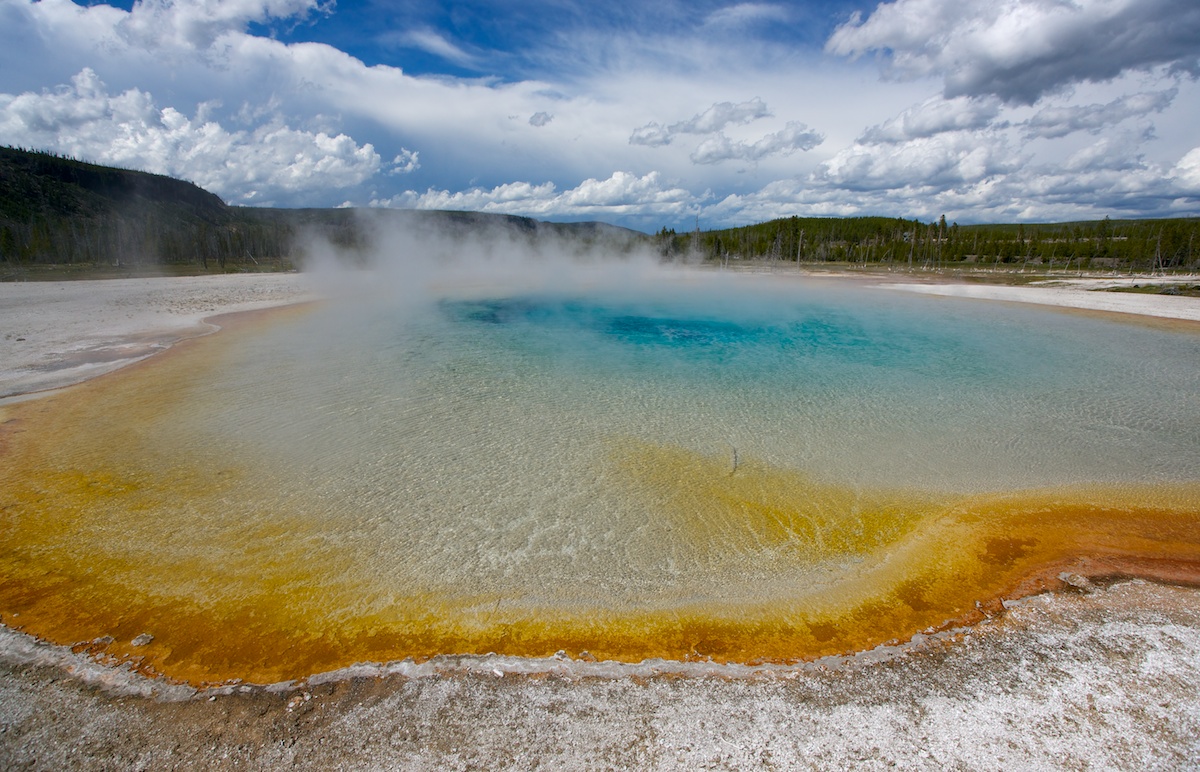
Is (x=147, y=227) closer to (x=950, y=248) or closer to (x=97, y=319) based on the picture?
(x=97, y=319)

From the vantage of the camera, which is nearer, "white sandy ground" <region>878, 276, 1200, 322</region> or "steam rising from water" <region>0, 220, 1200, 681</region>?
"steam rising from water" <region>0, 220, 1200, 681</region>

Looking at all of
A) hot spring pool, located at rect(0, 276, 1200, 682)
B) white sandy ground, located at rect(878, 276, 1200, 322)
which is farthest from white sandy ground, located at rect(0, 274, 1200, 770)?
white sandy ground, located at rect(878, 276, 1200, 322)

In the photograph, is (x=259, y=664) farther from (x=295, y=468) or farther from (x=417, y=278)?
(x=417, y=278)

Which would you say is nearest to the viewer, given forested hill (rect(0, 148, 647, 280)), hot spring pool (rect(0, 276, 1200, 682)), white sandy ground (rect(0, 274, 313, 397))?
hot spring pool (rect(0, 276, 1200, 682))

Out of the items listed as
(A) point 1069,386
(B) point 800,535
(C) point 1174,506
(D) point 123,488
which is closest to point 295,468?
(D) point 123,488

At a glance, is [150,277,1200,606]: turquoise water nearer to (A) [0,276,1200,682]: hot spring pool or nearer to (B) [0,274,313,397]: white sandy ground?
(A) [0,276,1200,682]: hot spring pool

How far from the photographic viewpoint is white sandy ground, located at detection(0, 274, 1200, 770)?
2334 millimetres

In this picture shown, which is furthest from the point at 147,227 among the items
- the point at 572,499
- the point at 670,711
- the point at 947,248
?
the point at 947,248

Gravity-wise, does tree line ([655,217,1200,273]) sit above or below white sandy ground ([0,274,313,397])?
above

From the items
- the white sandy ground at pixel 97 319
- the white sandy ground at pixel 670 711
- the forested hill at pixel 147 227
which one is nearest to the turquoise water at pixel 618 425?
the white sandy ground at pixel 670 711

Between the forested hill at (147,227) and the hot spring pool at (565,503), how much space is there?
31.3 meters

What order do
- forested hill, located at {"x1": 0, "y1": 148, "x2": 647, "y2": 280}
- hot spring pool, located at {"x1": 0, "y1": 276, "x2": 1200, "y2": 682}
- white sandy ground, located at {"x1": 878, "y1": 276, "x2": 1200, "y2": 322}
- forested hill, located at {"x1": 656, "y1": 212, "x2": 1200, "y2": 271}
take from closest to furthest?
hot spring pool, located at {"x1": 0, "y1": 276, "x2": 1200, "y2": 682} → white sandy ground, located at {"x1": 878, "y1": 276, "x2": 1200, "y2": 322} → forested hill, located at {"x1": 0, "y1": 148, "x2": 647, "y2": 280} → forested hill, located at {"x1": 656, "y1": 212, "x2": 1200, "y2": 271}

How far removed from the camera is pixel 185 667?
288cm

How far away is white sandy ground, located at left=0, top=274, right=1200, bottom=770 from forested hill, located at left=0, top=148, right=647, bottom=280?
115ft
